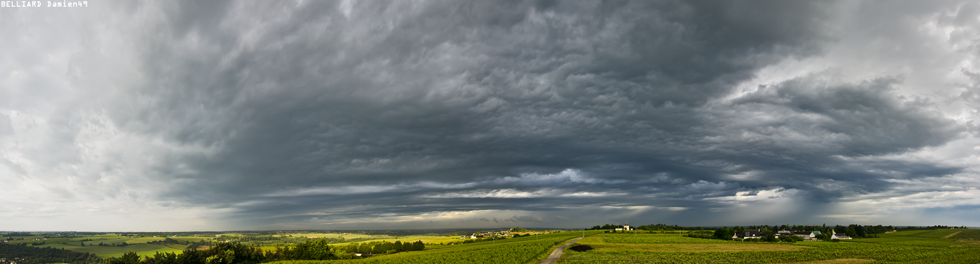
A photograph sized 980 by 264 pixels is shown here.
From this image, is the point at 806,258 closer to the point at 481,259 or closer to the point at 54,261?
the point at 481,259

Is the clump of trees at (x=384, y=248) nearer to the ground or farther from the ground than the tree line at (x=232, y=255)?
nearer to the ground

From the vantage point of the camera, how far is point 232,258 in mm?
74812

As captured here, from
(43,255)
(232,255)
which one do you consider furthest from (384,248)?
(43,255)

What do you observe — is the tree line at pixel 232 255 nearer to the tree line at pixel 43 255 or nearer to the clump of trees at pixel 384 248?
the clump of trees at pixel 384 248

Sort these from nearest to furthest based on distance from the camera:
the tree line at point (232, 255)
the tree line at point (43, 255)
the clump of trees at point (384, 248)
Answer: the tree line at point (232, 255), the tree line at point (43, 255), the clump of trees at point (384, 248)

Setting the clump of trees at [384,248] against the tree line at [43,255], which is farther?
the clump of trees at [384,248]

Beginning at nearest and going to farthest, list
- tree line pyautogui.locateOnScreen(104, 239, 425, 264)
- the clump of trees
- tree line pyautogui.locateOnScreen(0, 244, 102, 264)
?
tree line pyautogui.locateOnScreen(104, 239, 425, 264) < tree line pyautogui.locateOnScreen(0, 244, 102, 264) < the clump of trees

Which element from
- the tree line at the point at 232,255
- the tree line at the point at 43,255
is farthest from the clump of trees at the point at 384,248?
the tree line at the point at 43,255

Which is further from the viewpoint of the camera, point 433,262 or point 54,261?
point 54,261

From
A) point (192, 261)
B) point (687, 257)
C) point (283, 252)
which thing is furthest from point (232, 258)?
point (687, 257)

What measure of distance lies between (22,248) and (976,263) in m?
248

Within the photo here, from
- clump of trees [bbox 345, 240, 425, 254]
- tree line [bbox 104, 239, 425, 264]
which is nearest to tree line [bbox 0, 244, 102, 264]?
tree line [bbox 104, 239, 425, 264]

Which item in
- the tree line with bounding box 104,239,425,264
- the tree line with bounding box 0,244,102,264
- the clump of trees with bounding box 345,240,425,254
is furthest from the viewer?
the clump of trees with bounding box 345,240,425,254

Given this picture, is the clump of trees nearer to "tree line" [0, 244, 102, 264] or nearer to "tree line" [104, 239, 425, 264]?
"tree line" [104, 239, 425, 264]
